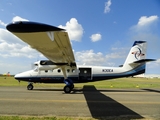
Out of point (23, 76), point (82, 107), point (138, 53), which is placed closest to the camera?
point (82, 107)

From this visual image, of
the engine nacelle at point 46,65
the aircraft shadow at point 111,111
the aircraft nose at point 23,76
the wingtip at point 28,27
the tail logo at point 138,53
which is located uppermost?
the tail logo at point 138,53

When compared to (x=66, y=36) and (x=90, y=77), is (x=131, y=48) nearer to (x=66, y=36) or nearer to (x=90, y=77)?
(x=90, y=77)

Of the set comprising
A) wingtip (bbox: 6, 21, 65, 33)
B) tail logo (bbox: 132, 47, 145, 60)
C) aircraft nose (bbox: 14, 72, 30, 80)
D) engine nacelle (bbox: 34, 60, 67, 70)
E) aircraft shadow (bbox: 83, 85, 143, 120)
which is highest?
tail logo (bbox: 132, 47, 145, 60)

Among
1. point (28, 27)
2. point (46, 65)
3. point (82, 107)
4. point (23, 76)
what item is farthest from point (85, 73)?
point (28, 27)

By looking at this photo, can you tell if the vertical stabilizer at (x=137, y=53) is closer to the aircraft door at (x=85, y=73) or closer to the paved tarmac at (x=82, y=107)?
the aircraft door at (x=85, y=73)

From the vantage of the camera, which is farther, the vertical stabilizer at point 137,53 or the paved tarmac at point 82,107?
the vertical stabilizer at point 137,53

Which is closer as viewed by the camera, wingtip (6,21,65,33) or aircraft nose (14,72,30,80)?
wingtip (6,21,65,33)

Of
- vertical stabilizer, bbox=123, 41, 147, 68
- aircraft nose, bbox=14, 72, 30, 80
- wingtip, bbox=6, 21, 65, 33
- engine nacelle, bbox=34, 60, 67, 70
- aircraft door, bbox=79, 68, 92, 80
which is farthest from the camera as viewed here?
vertical stabilizer, bbox=123, 41, 147, 68

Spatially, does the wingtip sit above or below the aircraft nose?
above

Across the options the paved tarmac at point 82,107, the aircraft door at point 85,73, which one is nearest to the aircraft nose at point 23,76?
the aircraft door at point 85,73

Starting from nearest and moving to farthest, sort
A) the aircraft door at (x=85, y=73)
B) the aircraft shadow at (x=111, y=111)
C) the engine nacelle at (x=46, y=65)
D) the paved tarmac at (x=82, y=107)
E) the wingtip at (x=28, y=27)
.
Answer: the wingtip at (x=28, y=27) → the aircraft shadow at (x=111, y=111) → the paved tarmac at (x=82, y=107) → the engine nacelle at (x=46, y=65) → the aircraft door at (x=85, y=73)

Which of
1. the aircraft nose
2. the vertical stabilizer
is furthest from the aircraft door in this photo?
the aircraft nose

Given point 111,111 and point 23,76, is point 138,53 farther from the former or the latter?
point 23,76

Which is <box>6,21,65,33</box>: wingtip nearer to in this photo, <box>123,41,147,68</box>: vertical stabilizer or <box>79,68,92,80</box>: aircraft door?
<box>79,68,92,80</box>: aircraft door
